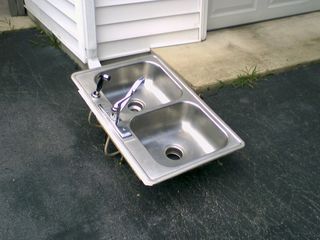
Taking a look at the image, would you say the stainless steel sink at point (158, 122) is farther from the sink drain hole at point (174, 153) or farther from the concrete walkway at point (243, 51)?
the concrete walkway at point (243, 51)

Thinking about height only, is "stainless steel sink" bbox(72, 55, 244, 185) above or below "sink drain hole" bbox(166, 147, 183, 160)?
above

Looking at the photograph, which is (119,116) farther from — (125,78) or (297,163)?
(297,163)

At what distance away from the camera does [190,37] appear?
2775 millimetres

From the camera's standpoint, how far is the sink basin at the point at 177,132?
1.89m

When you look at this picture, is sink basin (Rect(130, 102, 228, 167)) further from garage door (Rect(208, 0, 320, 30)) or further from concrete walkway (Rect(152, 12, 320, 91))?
garage door (Rect(208, 0, 320, 30))

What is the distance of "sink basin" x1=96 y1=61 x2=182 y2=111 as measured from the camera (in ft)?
7.14

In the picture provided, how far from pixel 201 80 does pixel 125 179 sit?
94 centimetres

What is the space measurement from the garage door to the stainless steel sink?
971 millimetres

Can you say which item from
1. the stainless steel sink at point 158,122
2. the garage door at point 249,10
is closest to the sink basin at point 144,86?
the stainless steel sink at point 158,122

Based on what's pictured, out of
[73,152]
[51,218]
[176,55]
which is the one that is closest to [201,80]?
[176,55]

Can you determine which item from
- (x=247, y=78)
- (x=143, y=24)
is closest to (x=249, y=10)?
(x=247, y=78)

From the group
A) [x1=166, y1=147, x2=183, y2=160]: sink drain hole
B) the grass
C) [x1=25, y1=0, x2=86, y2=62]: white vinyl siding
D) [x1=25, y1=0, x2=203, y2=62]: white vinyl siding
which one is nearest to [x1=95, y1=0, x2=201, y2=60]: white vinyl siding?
[x1=25, y1=0, x2=203, y2=62]: white vinyl siding

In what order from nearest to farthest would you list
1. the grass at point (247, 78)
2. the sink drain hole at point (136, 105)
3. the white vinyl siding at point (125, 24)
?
the sink drain hole at point (136, 105)
the white vinyl siding at point (125, 24)
the grass at point (247, 78)

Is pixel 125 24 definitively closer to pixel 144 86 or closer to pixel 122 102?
pixel 144 86
